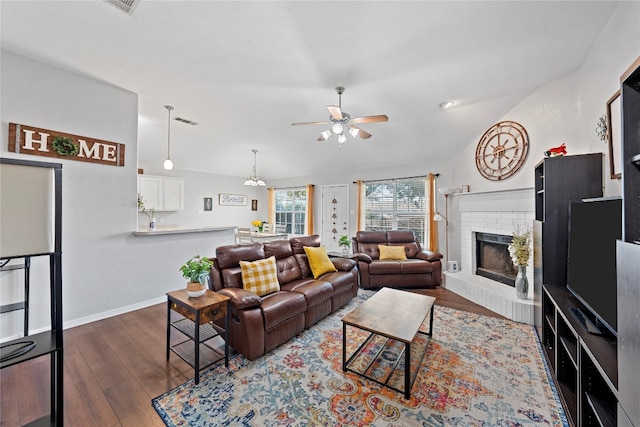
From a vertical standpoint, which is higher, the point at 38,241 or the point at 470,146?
the point at 470,146

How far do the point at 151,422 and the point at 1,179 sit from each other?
1.59 m

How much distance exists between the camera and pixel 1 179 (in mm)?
1064

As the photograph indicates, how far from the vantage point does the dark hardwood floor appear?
164 centimetres

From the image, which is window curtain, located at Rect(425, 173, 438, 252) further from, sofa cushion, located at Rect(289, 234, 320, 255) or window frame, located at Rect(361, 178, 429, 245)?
sofa cushion, located at Rect(289, 234, 320, 255)

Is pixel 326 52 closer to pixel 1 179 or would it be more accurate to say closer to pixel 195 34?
pixel 195 34

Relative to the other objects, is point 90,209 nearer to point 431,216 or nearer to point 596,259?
point 596,259

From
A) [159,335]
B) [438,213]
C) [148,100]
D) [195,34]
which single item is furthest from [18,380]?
[438,213]

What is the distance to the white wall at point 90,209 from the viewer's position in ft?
8.41

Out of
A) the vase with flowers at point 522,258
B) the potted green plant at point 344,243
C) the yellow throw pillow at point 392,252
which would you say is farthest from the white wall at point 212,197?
the vase with flowers at point 522,258

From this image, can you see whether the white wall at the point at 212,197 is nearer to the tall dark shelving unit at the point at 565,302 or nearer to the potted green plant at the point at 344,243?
the potted green plant at the point at 344,243

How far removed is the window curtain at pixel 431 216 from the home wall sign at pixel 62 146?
5.33m

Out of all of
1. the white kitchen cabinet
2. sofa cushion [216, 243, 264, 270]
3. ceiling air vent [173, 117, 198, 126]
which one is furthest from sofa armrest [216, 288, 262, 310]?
the white kitchen cabinet

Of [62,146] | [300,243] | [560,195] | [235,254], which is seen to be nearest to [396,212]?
[300,243]

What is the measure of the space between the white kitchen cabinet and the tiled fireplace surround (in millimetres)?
6227
